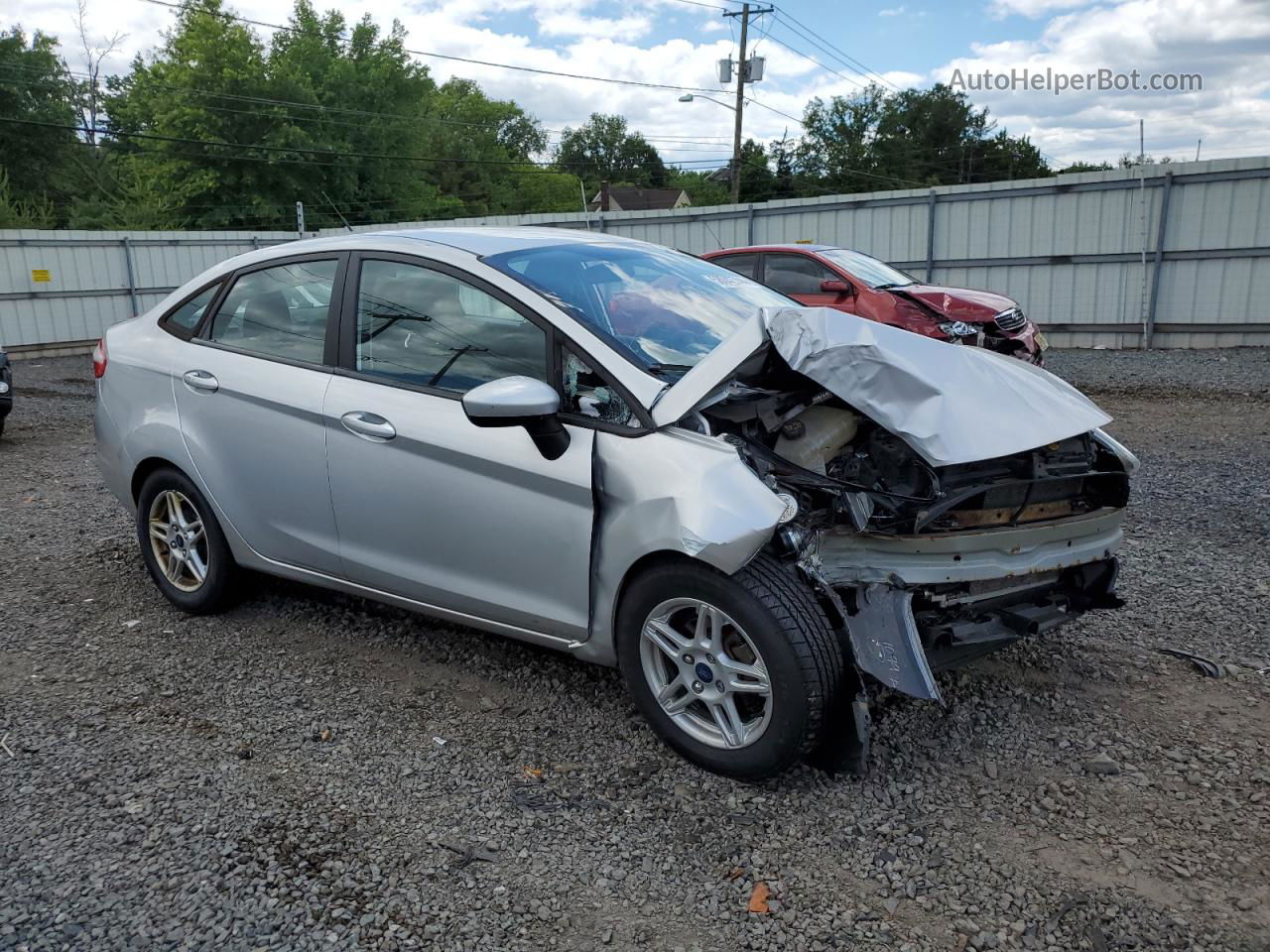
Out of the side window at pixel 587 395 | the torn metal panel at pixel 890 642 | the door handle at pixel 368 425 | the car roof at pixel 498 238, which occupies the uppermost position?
the car roof at pixel 498 238

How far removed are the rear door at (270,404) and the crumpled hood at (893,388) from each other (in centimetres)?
154

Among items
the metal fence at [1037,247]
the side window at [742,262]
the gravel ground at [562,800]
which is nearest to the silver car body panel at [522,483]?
the gravel ground at [562,800]

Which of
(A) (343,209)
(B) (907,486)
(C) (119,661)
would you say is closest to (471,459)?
(B) (907,486)

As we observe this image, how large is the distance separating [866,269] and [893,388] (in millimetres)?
8181

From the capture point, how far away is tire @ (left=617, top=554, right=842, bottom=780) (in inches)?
110

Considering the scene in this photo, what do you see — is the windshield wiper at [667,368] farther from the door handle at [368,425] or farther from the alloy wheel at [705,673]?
the door handle at [368,425]

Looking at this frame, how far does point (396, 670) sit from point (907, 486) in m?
2.12

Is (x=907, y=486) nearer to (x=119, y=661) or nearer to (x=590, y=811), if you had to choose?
(x=590, y=811)

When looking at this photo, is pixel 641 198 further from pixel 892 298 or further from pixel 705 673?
pixel 705 673

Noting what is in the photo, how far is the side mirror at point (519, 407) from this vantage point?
2.96 metres

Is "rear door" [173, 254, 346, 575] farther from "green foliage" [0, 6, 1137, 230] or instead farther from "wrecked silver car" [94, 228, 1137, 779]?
"green foliage" [0, 6, 1137, 230]

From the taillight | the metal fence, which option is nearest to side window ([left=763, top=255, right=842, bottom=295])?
the metal fence

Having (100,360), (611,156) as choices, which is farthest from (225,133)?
(611,156)

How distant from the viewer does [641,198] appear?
259 ft
